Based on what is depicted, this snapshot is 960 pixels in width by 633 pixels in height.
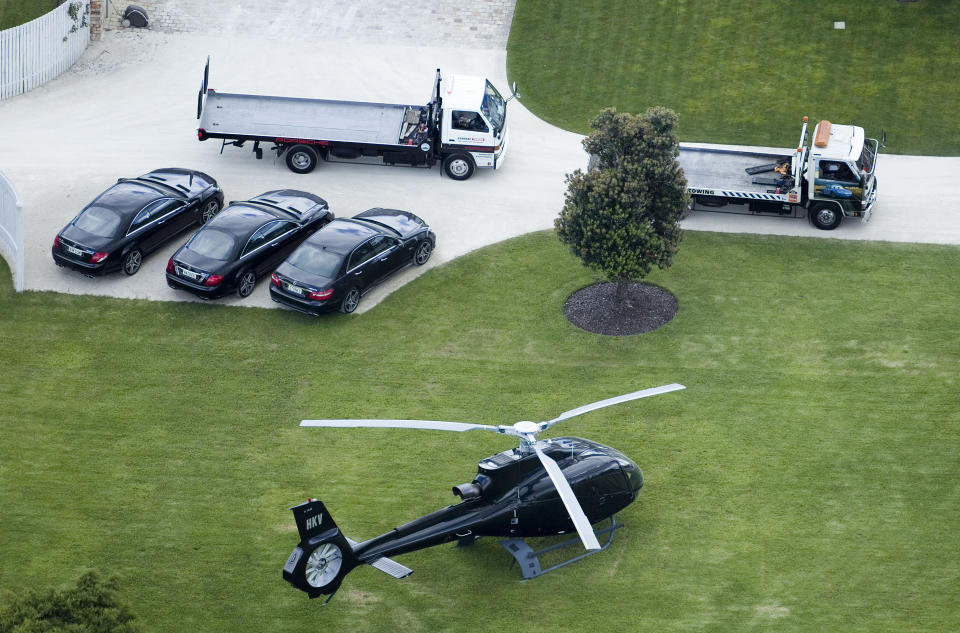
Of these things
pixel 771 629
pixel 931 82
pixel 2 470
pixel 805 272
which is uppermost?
pixel 931 82

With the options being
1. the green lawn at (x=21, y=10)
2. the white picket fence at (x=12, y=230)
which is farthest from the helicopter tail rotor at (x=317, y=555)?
the green lawn at (x=21, y=10)

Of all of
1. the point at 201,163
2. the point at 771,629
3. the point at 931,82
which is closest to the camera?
the point at 771,629

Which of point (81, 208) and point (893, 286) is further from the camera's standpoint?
point (81, 208)

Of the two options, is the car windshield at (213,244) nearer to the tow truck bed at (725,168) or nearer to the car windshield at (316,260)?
the car windshield at (316,260)

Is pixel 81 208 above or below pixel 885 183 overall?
below

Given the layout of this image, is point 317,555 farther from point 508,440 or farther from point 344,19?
point 344,19

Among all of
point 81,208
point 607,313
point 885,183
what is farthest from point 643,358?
point 81,208

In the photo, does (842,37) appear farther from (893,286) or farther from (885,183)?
(893,286)

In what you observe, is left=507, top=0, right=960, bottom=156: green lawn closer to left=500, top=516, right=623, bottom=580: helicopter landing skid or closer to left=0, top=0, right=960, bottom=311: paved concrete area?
left=0, top=0, right=960, bottom=311: paved concrete area
